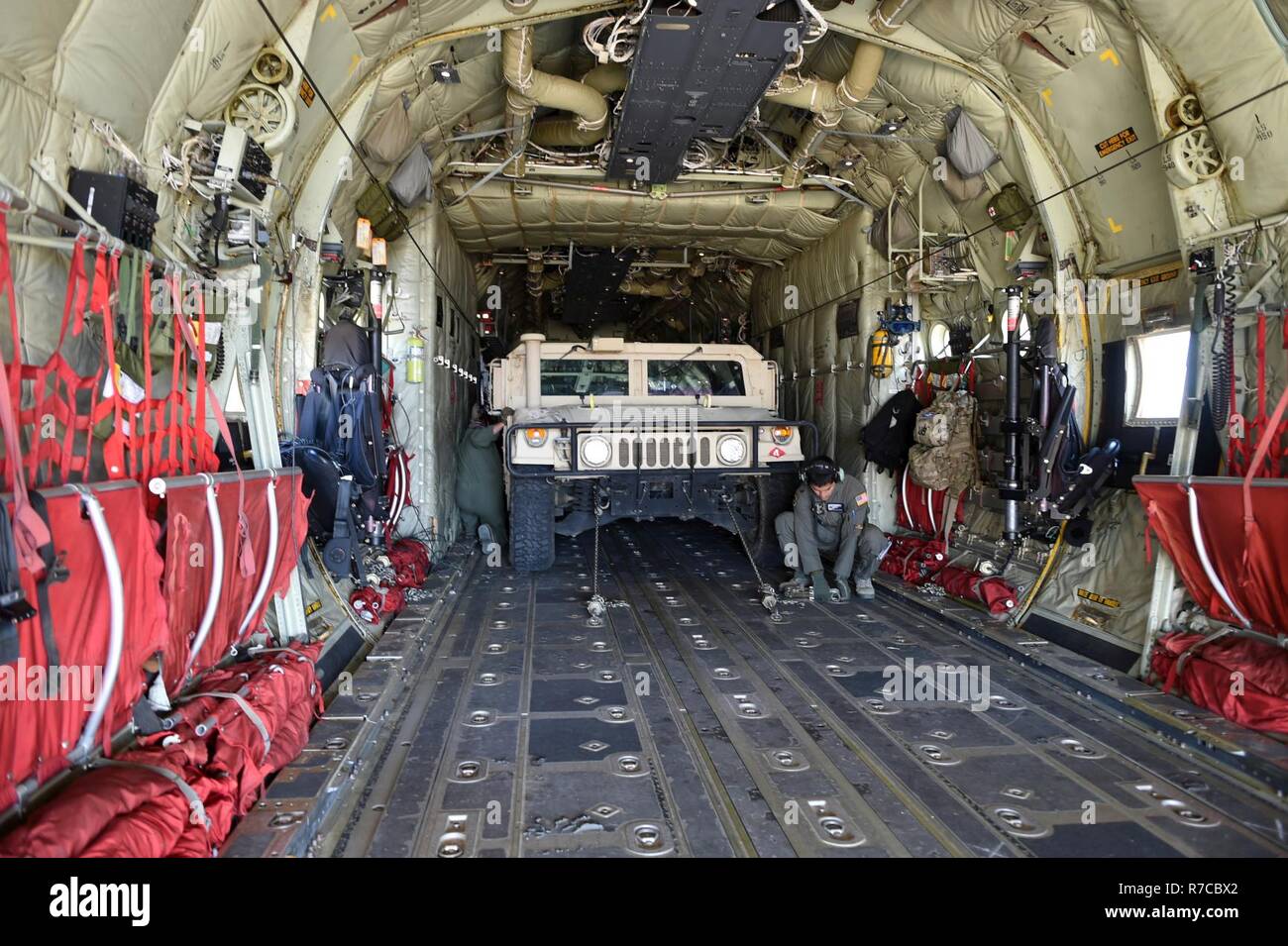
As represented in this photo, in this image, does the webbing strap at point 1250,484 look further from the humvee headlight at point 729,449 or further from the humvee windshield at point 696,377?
the humvee windshield at point 696,377

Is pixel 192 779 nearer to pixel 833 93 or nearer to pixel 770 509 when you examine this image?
pixel 770 509

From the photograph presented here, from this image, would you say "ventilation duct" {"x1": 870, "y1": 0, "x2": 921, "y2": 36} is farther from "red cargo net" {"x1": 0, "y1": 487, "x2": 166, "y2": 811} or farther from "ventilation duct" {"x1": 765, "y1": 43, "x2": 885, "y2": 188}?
"red cargo net" {"x1": 0, "y1": 487, "x2": 166, "y2": 811}

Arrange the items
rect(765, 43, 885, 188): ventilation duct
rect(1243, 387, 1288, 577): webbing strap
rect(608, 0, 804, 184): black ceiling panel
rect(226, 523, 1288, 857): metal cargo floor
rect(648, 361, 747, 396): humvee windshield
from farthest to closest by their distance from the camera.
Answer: rect(648, 361, 747, 396): humvee windshield, rect(765, 43, 885, 188): ventilation duct, rect(608, 0, 804, 184): black ceiling panel, rect(1243, 387, 1288, 577): webbing strap, rect(226, 523, 1288, 857): metal cargo floor

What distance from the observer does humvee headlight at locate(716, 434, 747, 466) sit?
21.1 ft

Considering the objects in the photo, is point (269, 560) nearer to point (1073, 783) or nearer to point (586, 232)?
point (1073, 783)

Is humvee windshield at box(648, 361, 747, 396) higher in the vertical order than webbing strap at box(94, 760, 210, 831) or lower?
higher

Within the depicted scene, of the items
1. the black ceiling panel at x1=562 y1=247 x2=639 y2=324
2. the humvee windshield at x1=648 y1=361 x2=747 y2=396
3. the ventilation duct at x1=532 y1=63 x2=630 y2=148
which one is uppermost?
the ventilation duct at x1=532 y1=63 x2=630 y2=148

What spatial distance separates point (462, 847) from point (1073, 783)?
2.17 meters

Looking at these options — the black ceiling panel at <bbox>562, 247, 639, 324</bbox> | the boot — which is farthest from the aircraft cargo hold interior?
the black ceiling panel at <bbox>562, 247, 639, 324</bbox>

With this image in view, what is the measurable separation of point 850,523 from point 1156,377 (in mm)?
2168

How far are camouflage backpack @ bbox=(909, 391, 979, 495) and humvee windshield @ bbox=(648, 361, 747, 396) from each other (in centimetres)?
180

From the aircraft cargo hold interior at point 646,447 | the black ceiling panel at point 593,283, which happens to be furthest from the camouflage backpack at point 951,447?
the black ceiling panel at point 593,283

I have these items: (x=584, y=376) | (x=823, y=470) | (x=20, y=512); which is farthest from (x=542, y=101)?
(x=20, y=512)

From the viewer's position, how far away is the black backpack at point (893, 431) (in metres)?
6.98
